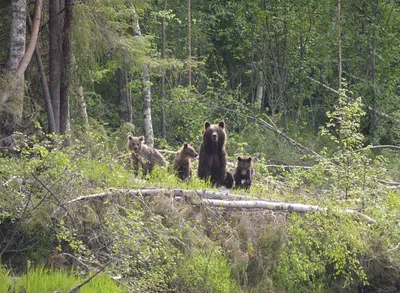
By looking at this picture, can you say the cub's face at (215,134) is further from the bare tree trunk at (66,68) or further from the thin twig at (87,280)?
the thin twig at (87,280)

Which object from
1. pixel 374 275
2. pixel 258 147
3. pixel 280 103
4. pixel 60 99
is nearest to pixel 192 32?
pixel 280 103

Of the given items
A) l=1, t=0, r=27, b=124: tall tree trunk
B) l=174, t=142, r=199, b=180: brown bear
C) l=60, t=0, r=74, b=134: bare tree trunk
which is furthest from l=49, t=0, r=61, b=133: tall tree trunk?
l=174, t=142, r=199, b=180: brown bear

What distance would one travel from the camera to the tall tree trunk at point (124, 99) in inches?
1049

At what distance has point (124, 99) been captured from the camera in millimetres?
27703

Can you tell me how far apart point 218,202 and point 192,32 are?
15965 millimetres

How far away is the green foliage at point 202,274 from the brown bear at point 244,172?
279 cm

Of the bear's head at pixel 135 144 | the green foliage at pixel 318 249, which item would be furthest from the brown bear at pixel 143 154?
the green foliage at pixel 318 249

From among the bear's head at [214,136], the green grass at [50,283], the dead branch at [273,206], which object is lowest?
the green grass at [50,283]

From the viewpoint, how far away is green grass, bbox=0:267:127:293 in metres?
11.0

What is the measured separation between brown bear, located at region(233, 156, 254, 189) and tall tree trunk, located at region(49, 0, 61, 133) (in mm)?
4137

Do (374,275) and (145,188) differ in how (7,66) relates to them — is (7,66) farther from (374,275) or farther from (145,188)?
(374,275)

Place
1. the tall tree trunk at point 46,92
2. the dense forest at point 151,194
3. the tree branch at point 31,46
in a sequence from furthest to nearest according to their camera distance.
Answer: the tall tree trunk at point 46,92 → the tree branch at point 31,46 → the dense forest at point 151,194

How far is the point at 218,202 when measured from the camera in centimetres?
1370

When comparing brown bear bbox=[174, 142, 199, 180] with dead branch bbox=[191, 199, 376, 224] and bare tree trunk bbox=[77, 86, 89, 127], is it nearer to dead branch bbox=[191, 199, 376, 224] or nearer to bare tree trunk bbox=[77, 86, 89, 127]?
→ dead branch bbox=[191, 199, 376, 224]
